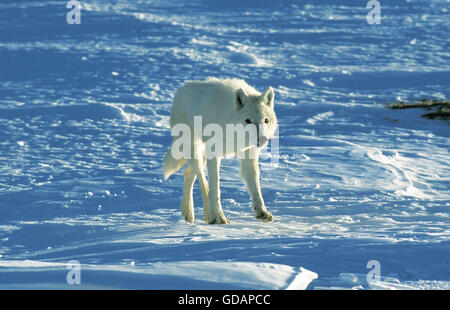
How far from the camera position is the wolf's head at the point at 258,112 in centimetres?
549

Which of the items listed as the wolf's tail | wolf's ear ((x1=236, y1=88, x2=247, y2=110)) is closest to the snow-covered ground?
the wolf's tail

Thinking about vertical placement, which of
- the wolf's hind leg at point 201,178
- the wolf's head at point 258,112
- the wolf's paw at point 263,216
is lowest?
the wolf's paw at point 263,216

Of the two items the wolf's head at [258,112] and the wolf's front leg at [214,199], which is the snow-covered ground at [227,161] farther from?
the wolf's head at [258,112]

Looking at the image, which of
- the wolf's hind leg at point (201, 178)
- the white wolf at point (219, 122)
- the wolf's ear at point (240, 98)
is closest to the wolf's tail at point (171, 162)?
the white wolf at point (219, 122)

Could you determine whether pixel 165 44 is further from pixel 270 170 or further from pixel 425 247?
pixel 425 247

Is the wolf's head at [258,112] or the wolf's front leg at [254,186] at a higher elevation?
the wolf's head at [258,112]

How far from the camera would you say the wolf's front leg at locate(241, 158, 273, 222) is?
19.7 feet

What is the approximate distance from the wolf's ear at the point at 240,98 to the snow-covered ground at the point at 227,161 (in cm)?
106

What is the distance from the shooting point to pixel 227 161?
30.0 feet

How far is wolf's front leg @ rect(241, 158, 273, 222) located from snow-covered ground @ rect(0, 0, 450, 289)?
4.2 inches

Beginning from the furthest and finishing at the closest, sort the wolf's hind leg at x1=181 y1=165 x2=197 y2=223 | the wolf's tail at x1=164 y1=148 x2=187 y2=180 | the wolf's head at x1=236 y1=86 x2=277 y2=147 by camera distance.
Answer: the wolf's tail at x1=164 y1=148 x2=187 y2=180 < the wolf's hind leg at x1=181 y1=165 x2=197 y2=223 < the wolf's head at x1=236 y1=86 x2=277 y2=147

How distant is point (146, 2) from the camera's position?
21.2 meters

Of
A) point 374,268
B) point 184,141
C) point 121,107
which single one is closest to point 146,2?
point 121,107

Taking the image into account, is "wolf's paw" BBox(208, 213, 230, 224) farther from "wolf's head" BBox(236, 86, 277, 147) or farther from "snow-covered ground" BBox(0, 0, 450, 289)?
"wolf's head" BBox(236, 86, 277, 147)
